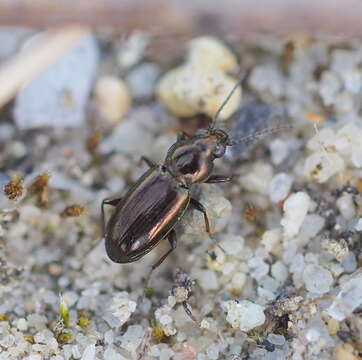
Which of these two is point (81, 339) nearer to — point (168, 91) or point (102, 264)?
point (102, 264)

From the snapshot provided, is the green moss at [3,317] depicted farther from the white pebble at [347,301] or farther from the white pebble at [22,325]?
the white pebble at [347,301]

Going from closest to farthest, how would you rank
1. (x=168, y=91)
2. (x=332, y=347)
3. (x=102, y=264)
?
1. (x=332, y=347)
2. (x=102, y=264)
3. (x=168, y=91)

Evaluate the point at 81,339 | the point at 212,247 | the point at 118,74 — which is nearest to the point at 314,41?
the point at 118,74

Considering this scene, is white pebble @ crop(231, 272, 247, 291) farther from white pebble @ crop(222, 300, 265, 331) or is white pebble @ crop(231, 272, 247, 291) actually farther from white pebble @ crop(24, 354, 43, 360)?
white pebble @ crop(24, 354, 43, 360)

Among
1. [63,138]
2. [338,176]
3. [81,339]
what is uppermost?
[338,176]

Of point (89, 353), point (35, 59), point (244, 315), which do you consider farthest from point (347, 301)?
point (35, 59)

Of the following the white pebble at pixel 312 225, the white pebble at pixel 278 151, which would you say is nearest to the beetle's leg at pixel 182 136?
the white pebble at pixel 278 151

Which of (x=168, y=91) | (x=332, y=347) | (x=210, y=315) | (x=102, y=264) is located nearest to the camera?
(x=332, y=347)
